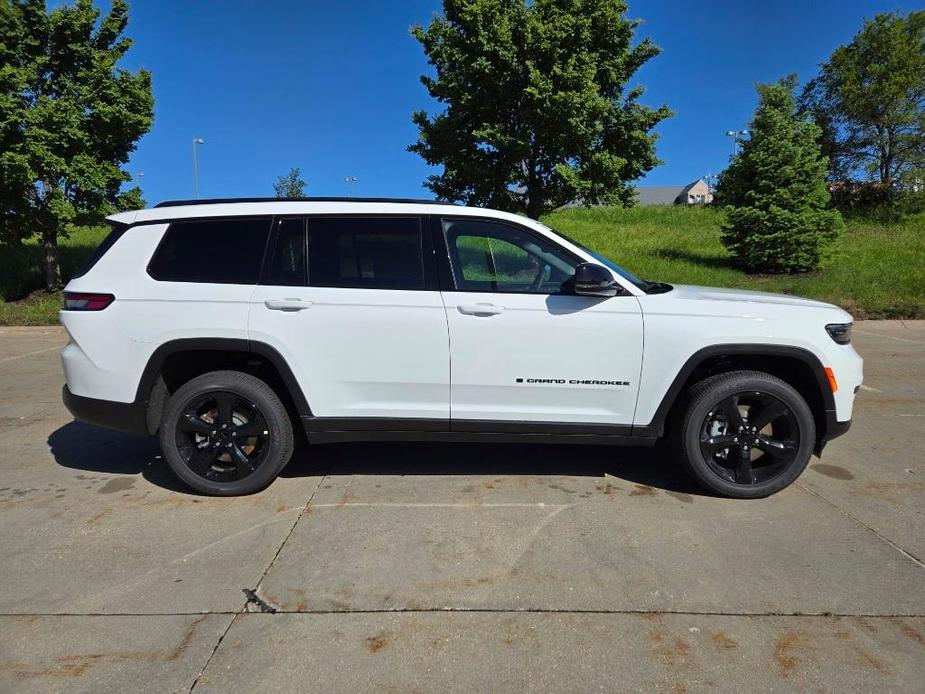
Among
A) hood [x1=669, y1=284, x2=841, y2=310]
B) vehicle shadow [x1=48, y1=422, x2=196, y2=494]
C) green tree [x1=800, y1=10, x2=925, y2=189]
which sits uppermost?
green tree [x1=800, y1=10, x2=925, y2=189]

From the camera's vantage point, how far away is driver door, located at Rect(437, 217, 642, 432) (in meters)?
3.75

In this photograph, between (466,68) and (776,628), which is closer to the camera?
(776,628)

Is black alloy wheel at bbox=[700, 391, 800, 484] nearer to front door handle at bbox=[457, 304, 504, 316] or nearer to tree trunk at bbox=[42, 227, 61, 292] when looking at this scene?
front door handle at bbox=[457, 304, 504, 316]

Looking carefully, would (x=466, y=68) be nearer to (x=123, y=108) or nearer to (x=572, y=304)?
(x=123, y=108)

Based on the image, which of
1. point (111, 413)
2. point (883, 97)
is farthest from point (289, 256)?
point (883, 97)

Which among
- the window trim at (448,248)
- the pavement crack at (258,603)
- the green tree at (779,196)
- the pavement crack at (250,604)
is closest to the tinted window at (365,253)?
the window trim at (448,248)

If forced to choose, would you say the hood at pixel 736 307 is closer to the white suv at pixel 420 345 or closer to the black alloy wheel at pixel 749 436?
the white suv at pixel 420 345

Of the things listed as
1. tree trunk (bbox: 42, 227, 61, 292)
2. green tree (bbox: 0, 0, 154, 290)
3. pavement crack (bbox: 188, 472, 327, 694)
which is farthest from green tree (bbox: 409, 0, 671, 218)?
pavement crack (bbox: 188, 472, 327, 694)

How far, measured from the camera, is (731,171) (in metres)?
16.7

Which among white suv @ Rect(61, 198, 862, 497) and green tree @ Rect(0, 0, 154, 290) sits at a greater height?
green tree @ Rect(0, 0, 154, 290)

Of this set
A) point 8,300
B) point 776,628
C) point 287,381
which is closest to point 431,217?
point 287,381

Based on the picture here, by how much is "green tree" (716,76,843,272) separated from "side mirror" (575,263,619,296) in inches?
540

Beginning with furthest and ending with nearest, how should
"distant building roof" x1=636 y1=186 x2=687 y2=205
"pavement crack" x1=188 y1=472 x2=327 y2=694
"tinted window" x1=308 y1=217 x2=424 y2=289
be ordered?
"distant building roof" x1=636 y1=186 x2=687 y2=205, "tinted window" x1=308 y1=217 x2=424 y2=289, "pavement crack" x1=188 y1=472 x2=327 y2=694

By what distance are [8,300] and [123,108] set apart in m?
5.33
